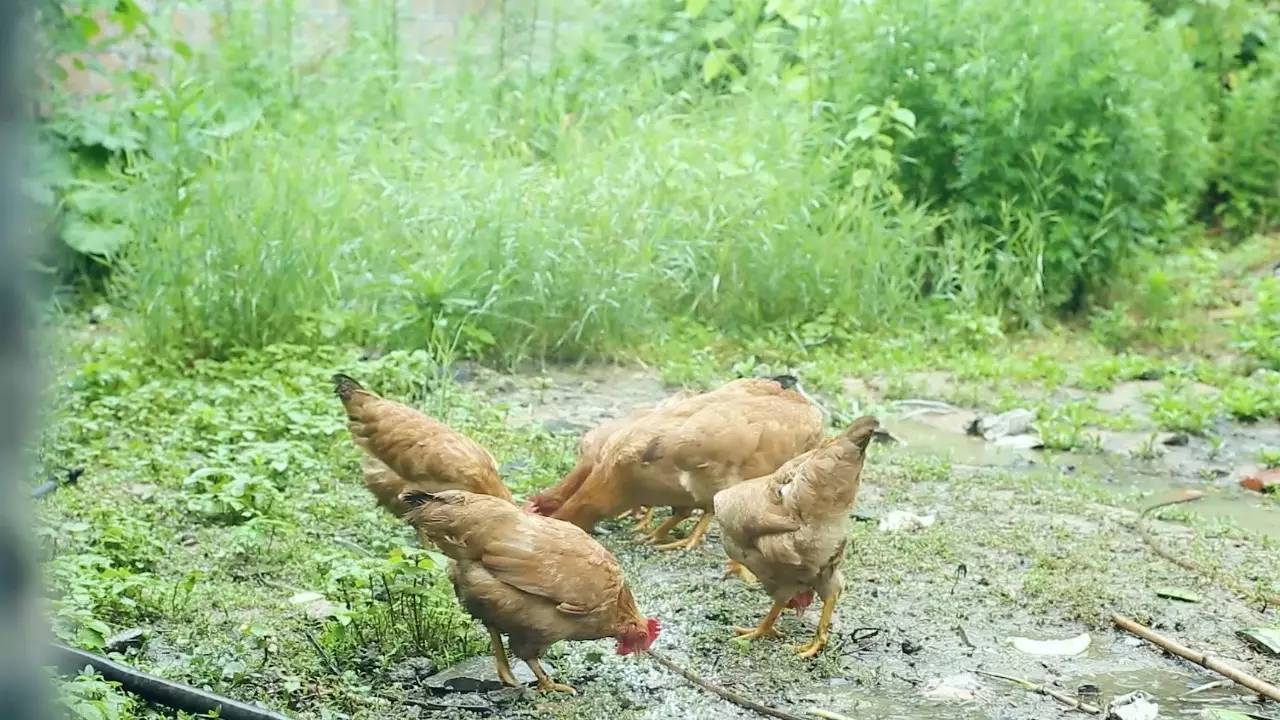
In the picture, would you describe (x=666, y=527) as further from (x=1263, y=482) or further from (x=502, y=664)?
(x=1263, y=482)

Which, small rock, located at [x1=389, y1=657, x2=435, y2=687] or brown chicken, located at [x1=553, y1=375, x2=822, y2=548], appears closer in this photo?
small rock, located at [x1=389, y1=657, x2=435, y2=687]

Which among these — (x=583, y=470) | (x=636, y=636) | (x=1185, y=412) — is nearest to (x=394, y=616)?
(x=636, y=636)

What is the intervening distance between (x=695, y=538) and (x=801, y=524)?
3.40 feet

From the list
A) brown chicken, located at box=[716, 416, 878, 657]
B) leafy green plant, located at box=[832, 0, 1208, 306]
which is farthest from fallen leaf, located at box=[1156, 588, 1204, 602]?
leafy green plant, located at box=[832, 0, 1208, 306]

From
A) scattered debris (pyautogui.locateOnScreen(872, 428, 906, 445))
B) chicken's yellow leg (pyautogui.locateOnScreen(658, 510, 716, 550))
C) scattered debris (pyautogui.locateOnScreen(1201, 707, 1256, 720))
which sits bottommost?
scattered debris (pyautogui.locateOnScreen(872, 428, 906, 445))

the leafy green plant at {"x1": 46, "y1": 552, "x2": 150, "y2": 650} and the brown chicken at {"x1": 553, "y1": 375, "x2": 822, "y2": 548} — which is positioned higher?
the brown chicken at {"x1": 553, "y1": 375, "x2": 822, "y2": 548}

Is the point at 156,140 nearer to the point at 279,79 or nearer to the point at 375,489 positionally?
the point at 279,79

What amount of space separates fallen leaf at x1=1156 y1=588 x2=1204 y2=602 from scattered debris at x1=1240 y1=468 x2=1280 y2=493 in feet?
4.63

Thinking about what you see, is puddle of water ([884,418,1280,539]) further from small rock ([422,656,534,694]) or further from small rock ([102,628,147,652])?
small rock ([102,628,147,652])

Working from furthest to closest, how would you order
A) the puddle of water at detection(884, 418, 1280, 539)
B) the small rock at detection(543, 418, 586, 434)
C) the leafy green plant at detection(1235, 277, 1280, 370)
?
1. the leafy green plant at detection(1235, 277, 1280, 370)
2. the small rock at detection(543, 418, 586, 434)
3. the puddle of water at detection(884, 418, 1280, 539)

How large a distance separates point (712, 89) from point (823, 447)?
6801 mm

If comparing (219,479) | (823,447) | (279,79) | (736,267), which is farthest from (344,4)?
(823,447)

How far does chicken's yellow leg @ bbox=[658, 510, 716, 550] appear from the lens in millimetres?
4668

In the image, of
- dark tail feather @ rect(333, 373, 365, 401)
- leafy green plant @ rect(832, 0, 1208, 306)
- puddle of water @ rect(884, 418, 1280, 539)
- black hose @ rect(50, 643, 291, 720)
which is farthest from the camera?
leafy green plant @ rect(832, 0, 1208, 306)
